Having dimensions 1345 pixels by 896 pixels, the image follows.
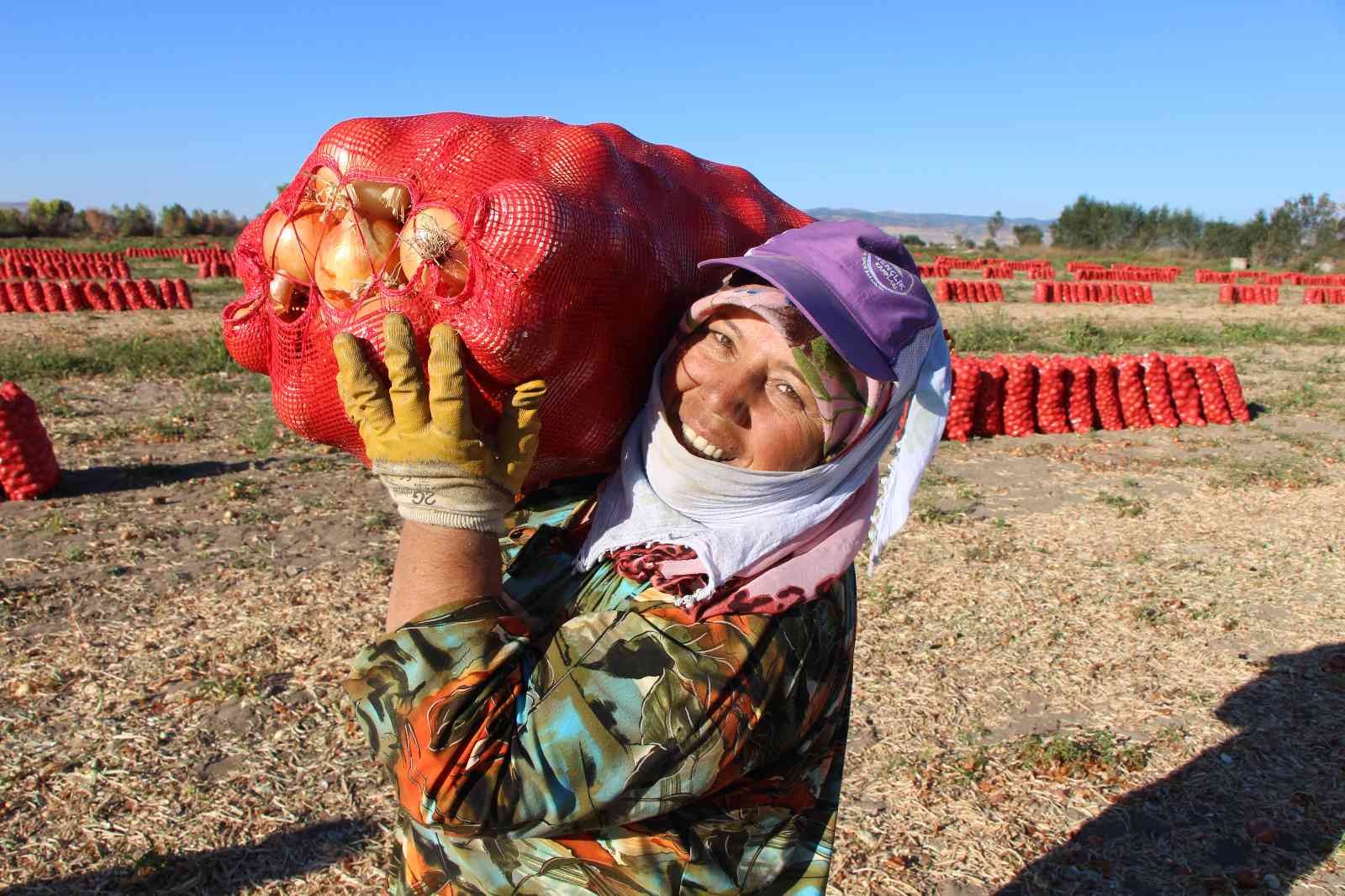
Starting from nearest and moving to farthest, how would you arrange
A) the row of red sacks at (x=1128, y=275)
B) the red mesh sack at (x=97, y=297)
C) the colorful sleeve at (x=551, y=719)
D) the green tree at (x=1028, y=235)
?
1. the colorful sleeve at (x=551, y=719)
2. the red mesh sack at (x=97, y=297)
3. the row of red sacks at (x=1128, y=275)
4. the green tree at (x=1028, y=235)

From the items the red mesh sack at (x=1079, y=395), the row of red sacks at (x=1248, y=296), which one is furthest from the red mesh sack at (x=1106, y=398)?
the row of red sacks at (x=1248, y=296)

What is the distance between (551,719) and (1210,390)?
39.6 ft

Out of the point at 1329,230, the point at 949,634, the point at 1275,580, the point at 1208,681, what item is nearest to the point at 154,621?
the point at 949,634

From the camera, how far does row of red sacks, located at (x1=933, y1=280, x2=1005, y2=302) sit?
1070 inches

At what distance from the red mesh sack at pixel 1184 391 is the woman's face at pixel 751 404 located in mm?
11255

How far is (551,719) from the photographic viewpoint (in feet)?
4.02

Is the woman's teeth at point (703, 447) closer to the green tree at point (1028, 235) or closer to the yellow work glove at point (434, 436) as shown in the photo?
the yellow work glove at point (434, 436)

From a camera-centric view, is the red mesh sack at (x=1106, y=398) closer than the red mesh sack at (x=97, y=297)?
Yes

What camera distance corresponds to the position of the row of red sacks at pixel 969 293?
27188 mm

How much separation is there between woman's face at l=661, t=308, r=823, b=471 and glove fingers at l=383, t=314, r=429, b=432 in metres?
0.40

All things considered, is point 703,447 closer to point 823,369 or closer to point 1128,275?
point 823,369

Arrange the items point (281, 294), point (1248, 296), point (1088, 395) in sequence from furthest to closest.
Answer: point (1248, 296)
point (1088, 395)
point (281, 294)

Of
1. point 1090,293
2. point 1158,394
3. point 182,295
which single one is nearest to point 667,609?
point 1158,394

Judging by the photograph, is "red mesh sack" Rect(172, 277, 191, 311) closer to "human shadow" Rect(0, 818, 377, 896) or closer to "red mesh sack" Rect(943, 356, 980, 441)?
"red mesh sack" Rect(943, 356, 980, 441)
